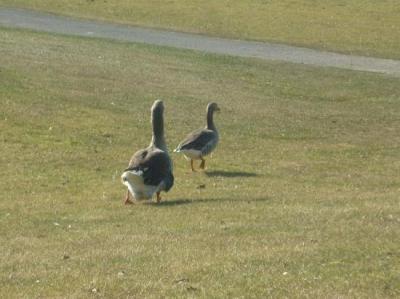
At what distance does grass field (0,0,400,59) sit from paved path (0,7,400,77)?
5.20ft

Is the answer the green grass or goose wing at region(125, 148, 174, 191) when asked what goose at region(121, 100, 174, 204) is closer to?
goose wing at region(125, 148, 174, 191)

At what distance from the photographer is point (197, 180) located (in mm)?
17719

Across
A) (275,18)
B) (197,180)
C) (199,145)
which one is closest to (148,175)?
(197,180)

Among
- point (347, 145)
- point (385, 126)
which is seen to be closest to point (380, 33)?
point (385, 126)

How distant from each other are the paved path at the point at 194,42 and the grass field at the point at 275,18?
1.59 m

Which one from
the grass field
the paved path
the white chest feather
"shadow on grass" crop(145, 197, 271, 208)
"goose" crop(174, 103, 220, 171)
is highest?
the white chest feather

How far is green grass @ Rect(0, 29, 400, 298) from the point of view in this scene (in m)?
9.69

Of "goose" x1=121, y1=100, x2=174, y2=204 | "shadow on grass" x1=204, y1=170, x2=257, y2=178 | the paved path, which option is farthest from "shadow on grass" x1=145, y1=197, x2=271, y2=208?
the paved path

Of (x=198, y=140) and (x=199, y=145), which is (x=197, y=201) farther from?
(x=198, y=140)

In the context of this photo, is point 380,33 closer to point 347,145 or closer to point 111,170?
point 347,145

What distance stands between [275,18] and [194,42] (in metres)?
7.92

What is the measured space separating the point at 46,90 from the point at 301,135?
6921 mm

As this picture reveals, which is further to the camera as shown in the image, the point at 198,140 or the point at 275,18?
the point at 275,18

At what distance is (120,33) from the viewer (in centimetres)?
4394
